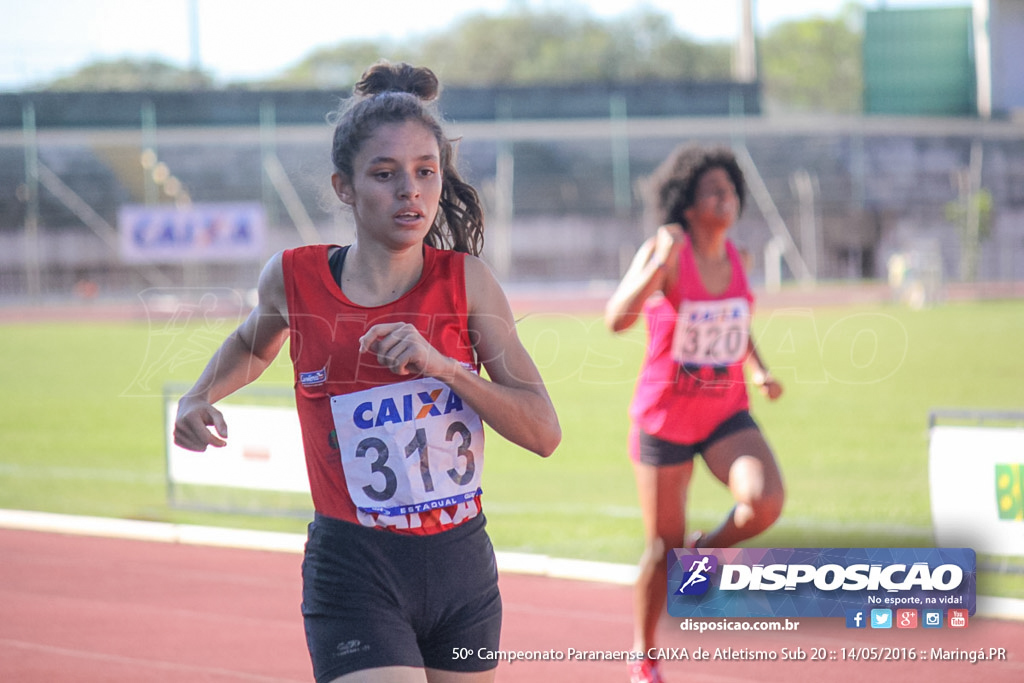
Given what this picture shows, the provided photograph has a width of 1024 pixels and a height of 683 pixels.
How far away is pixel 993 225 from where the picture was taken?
48500 millimetres

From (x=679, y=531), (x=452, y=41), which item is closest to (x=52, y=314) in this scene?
(x=679, y=531)

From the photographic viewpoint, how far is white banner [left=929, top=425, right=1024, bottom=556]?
6.45 m

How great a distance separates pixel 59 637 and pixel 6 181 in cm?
4284

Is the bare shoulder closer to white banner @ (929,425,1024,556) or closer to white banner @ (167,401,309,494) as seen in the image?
white banner @ (929,425,1024,556)

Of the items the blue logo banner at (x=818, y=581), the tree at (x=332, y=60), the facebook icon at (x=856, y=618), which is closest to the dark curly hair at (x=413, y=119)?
the blue logo banner at (x=818, y=581)

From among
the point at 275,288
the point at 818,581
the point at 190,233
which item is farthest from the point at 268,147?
the point at 275,288

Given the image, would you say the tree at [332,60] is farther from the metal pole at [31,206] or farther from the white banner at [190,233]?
the white banner at [190,233]

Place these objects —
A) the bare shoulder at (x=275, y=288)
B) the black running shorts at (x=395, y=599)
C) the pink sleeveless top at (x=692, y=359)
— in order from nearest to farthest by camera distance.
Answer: the black running shorts at (x=395, y=599) < the bare shoulder at (x=275, y=288) < the pink sleeveless top at (x=692, y=359)

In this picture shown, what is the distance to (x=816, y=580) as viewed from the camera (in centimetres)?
497

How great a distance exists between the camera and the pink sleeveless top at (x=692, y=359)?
16.0 feet

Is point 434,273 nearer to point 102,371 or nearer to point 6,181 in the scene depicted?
point 102,371

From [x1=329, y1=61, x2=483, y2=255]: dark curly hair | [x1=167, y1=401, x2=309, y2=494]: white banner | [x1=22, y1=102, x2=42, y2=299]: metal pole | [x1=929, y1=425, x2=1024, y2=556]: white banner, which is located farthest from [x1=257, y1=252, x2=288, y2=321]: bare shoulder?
[x1=22, y1=102, x2=42, y2=299]: metal pole

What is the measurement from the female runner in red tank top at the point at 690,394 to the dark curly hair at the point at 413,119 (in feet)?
5.68

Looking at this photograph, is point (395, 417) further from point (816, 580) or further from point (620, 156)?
point (620, 156)
